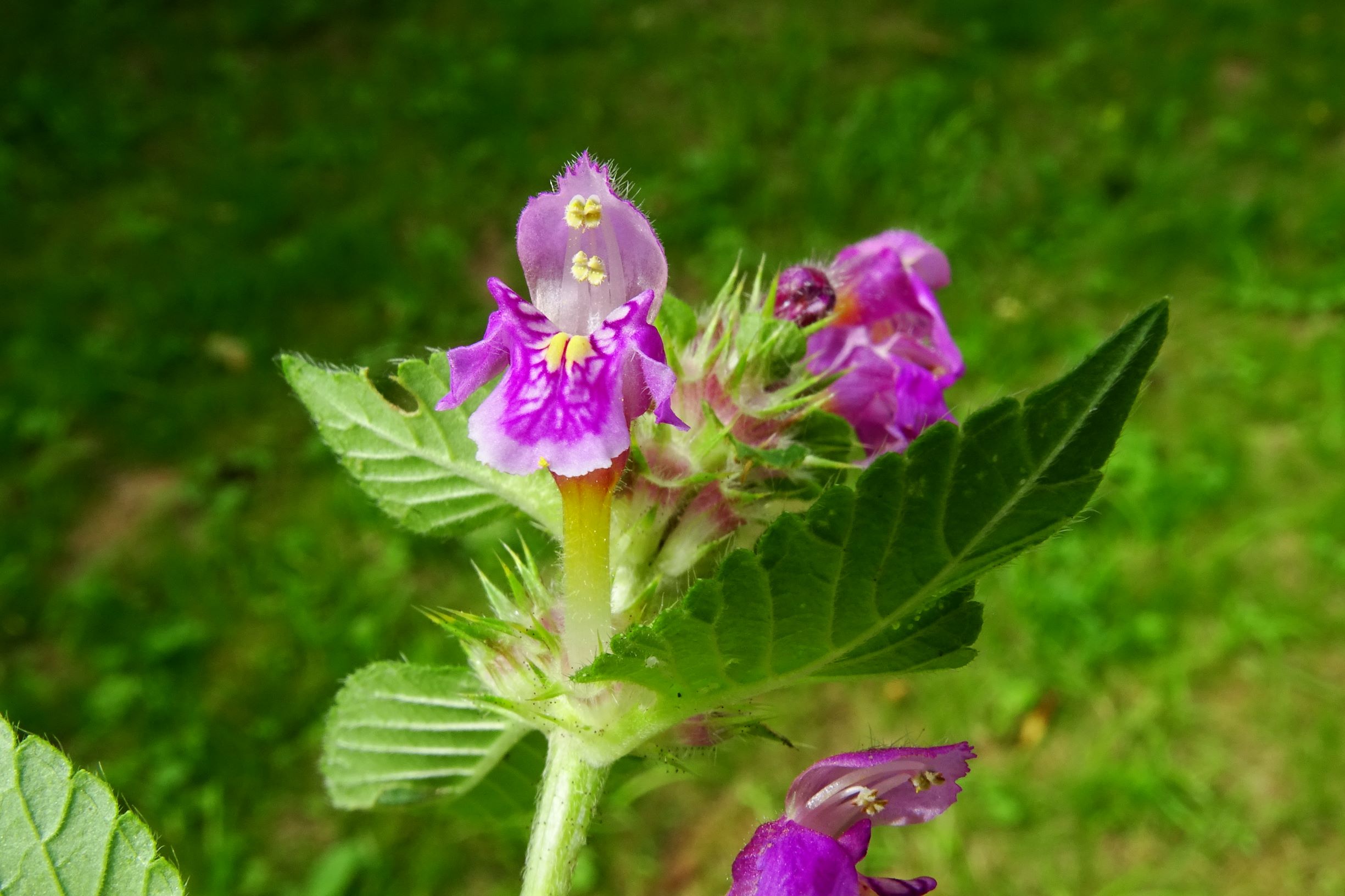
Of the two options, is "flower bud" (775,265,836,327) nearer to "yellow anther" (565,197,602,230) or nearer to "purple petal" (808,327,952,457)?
"purple petal" (808,327,952,457)

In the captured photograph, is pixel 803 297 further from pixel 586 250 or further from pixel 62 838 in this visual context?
pixel 62 838

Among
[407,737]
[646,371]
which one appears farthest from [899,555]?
[407,737]

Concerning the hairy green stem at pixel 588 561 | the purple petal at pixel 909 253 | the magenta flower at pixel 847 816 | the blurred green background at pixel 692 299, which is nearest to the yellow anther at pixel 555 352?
the hairy green stem at pixel 588 561

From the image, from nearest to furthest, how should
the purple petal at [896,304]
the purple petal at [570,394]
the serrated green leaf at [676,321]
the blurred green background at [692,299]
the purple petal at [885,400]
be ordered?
the purple petal at [570,394], the serrated green leaf at [676,321], the purple petal at [885,400], the purple petal at [896,304], the blurred green background at [692,299]

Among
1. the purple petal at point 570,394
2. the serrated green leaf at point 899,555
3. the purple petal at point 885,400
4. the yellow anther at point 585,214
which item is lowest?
the serrated green leaf at point 899,555

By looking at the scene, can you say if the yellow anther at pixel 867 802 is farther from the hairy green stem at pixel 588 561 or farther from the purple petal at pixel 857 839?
the hairy green stem at pixel 588 561

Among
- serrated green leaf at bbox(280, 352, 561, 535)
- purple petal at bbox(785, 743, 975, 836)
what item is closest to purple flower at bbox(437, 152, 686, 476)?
serrated green leaf at bbox(280, 352, 561, 535)
